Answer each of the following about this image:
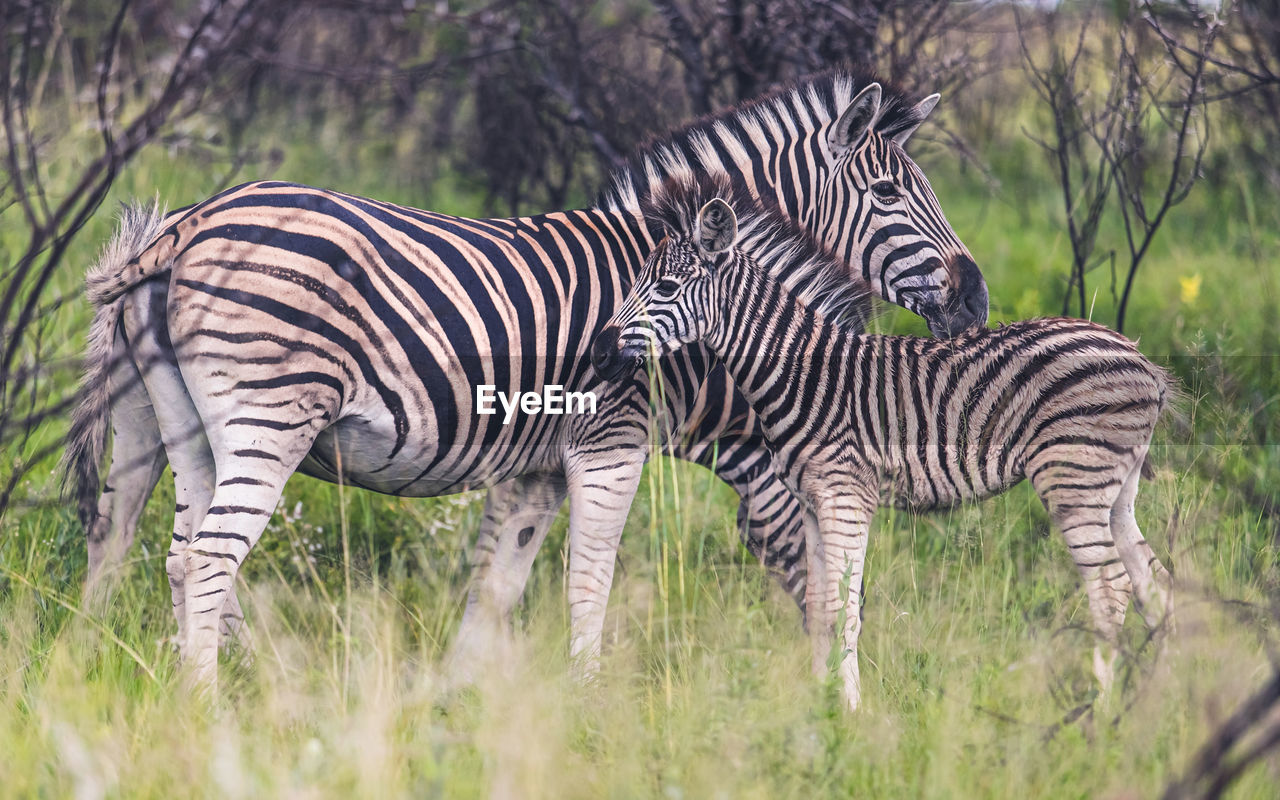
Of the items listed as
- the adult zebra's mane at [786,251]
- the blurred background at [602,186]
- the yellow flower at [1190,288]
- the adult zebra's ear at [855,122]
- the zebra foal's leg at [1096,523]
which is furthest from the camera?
the yellow flower at [1190,288]

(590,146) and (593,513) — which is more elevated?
(590,146)

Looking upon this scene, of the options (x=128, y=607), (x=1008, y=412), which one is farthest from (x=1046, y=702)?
(x=128, y=607)

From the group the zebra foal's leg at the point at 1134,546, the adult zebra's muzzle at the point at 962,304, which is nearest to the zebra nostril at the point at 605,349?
the adult zebra's muzzle at the point at 962,304

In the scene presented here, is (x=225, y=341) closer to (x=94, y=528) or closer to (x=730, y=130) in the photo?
(x=94, y=528)

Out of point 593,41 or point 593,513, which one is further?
point 593,41

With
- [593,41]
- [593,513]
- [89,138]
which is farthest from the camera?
[89,138]

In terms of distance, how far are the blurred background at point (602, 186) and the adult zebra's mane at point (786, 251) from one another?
3.06 feet

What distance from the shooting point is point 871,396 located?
4.08 meters

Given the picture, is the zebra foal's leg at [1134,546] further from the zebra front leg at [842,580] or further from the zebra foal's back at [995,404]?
the zebra front leg at [842,580]

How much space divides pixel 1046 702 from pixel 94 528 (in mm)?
3415

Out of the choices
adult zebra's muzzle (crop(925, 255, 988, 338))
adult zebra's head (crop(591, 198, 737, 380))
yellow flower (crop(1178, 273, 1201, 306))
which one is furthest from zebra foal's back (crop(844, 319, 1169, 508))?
yellow flower (crop(1178, 273, 1201, 306))

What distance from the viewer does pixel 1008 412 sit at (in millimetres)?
3889

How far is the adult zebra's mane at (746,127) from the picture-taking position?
4.54 metres

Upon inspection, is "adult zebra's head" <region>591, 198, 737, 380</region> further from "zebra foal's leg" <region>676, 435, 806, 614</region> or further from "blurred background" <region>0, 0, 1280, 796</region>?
"zebra foal's leg" <region>676, 435, 806, 614</region>
